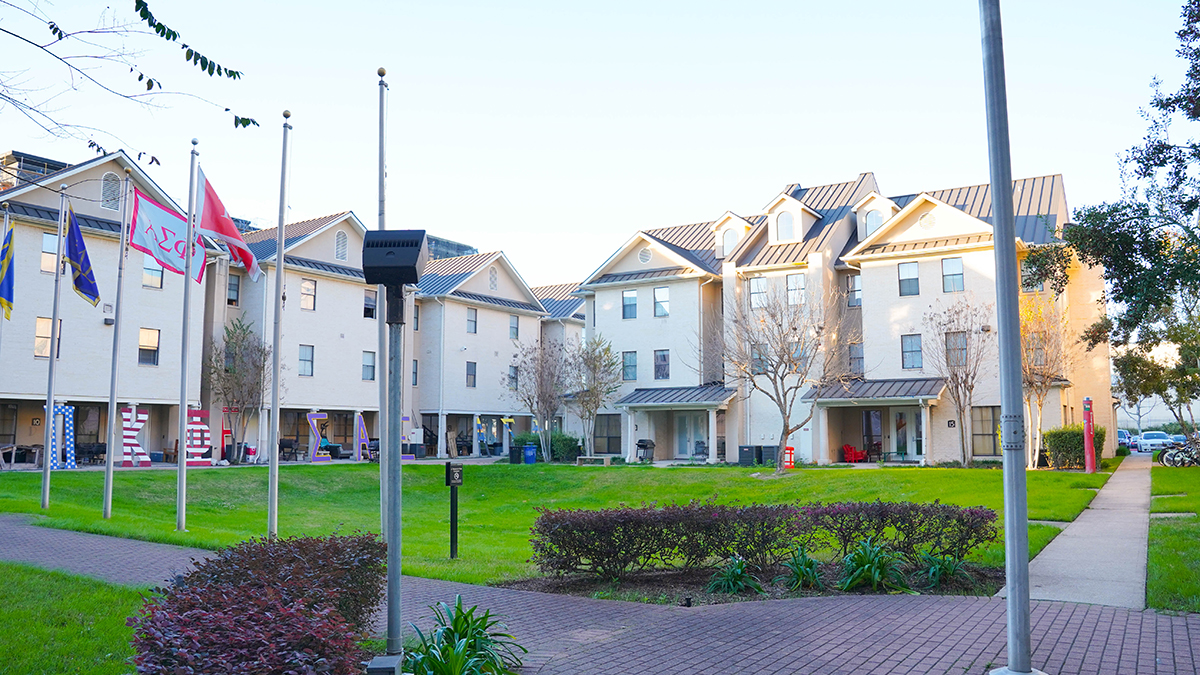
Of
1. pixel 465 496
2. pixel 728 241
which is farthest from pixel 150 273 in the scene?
pixel 728 241

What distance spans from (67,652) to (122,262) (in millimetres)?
13834

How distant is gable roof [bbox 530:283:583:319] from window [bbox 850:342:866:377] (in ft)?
60.6

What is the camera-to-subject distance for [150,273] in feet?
116

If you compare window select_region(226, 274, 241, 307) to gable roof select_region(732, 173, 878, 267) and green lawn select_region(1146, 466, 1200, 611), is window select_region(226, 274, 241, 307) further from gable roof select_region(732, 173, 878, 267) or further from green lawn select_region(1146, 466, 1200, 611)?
green lawn select_region(1146, 466, 1200, 611)

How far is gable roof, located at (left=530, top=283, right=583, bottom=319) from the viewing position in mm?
55062

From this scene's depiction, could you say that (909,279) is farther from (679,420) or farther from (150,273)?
(150,273)

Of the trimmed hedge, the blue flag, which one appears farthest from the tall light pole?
the blue flag

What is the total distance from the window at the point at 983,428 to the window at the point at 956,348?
2467 millimetres

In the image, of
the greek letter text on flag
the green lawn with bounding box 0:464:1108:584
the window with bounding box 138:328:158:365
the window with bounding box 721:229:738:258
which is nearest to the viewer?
the green lawn with bounding box 0:464:1108:584

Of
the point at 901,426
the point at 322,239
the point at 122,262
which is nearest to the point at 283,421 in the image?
the point at 322,239

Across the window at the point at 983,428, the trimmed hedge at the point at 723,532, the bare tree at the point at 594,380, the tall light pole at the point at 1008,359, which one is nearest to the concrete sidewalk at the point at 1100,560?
the trimmed hedge at the point at 723,532

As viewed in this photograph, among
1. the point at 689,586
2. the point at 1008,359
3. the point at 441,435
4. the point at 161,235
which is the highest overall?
the point at 161,235

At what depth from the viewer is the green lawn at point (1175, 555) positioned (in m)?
9.32

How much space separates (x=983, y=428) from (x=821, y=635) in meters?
29.0
